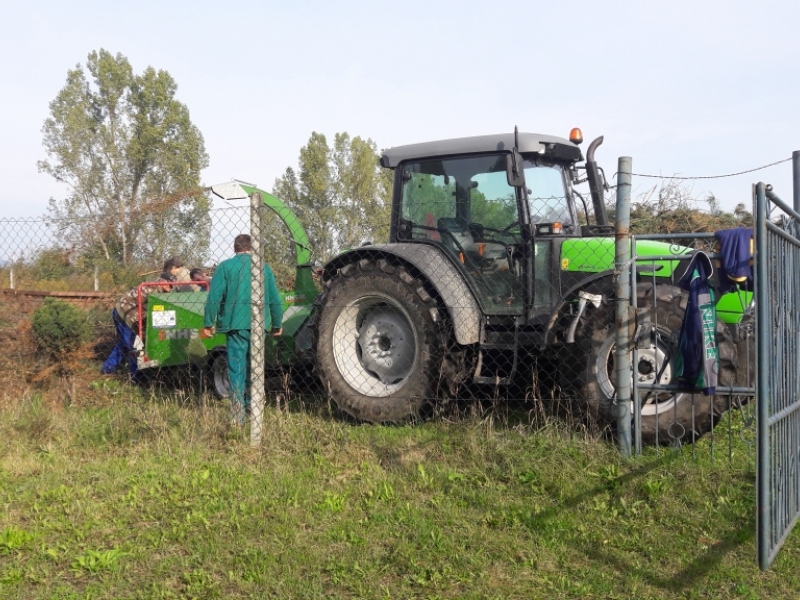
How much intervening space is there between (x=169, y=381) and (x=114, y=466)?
280 centimetres

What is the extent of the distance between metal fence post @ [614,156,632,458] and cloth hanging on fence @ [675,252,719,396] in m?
0.35

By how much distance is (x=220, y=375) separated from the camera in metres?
7.25

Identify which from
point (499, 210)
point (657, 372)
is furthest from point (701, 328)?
point (499, 210)

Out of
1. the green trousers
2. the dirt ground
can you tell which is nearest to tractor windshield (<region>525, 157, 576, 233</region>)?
the green trousers

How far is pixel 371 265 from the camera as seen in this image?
234 inches

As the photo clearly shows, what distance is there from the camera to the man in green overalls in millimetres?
5734

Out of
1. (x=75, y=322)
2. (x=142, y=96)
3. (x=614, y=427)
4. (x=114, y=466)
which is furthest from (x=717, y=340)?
(x=142, y=96)

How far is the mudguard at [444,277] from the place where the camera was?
556cm

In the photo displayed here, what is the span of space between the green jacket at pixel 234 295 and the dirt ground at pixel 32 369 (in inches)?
55.0

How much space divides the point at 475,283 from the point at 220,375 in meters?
2.87

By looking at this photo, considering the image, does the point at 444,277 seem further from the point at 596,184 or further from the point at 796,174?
the point at 796,174

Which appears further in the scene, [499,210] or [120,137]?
[120,137]

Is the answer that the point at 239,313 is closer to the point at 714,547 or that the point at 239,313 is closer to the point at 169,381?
the point at 169,381

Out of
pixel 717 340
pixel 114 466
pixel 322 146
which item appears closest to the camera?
pixel 717 340
